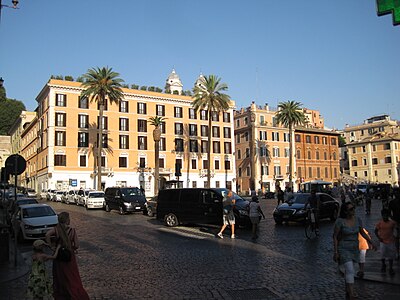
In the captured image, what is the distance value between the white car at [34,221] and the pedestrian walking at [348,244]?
12.4 meters

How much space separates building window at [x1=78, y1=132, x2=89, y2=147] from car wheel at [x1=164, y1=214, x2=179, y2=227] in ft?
140

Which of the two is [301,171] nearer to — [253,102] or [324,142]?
[324,142]

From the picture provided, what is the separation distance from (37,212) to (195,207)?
7.11 m

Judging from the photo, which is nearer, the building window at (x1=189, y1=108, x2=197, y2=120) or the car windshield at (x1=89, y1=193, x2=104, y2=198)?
the car windshield at (x1=89, y1=193, x2=104, y2=198)

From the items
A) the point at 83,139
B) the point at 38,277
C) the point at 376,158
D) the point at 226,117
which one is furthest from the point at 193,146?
the point at 38,277

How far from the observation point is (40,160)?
63688mm

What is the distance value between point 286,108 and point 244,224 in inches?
2082

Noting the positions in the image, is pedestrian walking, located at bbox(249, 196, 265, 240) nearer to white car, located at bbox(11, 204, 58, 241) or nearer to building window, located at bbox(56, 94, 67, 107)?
white car, located at bbox(11, 204, 58, 241)

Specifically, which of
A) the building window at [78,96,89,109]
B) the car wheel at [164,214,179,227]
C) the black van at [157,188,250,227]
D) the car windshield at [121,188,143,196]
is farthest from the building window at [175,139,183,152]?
the car wheel at [164,214,179,227]

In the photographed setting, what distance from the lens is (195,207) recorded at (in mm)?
19156

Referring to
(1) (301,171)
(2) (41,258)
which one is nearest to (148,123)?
(1) (301,171)

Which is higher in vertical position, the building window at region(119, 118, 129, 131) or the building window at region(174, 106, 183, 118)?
the building window at region(174, 106, 183, 118)

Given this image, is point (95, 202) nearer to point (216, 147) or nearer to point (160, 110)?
point (160, 110)

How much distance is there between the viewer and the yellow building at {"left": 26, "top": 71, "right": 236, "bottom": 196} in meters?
58.2
